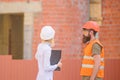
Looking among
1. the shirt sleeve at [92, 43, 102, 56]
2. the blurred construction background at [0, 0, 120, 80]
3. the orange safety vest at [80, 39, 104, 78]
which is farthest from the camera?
→ the blurred construction background at [0, 0, 120, 80]

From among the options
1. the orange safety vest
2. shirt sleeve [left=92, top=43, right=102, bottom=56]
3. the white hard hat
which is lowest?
the orange safety vest

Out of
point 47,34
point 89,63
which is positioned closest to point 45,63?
point 47,34

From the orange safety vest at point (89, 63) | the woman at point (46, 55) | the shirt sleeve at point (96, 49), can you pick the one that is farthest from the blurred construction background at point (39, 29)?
the woman at point (46, 55)

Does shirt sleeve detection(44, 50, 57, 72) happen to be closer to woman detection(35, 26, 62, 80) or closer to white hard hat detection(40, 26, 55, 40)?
woman detection(35, 26, 62, 80)

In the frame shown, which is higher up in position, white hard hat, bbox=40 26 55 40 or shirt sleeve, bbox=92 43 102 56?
white hard hat, bbox=40 26 55 40

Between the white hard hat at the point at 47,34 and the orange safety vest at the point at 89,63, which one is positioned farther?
the orange safety vest at the point at 89,63

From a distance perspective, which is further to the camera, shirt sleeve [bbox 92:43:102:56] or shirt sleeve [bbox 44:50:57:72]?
shirt sleeve [bbox 92:43:102:56]

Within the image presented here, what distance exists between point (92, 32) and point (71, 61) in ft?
9.71

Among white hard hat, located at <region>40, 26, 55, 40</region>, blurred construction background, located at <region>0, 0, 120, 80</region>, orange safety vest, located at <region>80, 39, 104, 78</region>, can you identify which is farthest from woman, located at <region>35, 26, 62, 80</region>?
blurred construction background, located at <region>0, 0, 120, 80</region>

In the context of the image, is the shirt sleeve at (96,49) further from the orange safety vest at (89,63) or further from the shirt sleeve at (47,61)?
the shirt sleeve at (47,61)

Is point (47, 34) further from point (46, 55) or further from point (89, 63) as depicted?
point (89, 63)

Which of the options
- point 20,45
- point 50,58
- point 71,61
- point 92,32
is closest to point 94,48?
point 92,32

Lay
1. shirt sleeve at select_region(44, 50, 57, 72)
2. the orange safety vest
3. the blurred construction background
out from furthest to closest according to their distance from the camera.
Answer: the blurred construction background → the orange safety vest → shirt sleeve at select_region(44, 50, 57, 72)

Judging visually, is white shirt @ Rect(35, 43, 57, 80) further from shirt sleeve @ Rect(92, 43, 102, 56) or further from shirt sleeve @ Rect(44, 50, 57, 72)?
shirt sleeve @ Rect(92, 43, 102, 56)
